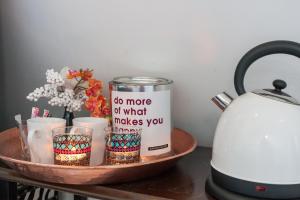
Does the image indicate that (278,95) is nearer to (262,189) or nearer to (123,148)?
(262,189)

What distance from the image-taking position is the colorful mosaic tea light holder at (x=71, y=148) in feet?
2.52

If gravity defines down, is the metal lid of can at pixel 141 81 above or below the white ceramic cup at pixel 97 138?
above

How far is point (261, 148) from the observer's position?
64cm

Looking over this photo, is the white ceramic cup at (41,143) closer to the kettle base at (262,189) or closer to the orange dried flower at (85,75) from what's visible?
the orange dried flower at (85,75)

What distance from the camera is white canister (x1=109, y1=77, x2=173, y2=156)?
83cm

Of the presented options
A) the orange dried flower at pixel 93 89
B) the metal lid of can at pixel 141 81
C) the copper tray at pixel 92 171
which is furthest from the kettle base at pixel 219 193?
the orange dried flower at pixel 93 89

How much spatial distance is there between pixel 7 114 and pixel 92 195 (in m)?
0.71

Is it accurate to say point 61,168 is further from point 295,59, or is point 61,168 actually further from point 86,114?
point 295,59

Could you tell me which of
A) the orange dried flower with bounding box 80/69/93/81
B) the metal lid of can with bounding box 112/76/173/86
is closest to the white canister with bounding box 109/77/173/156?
the metal lid of can with bounding box 112/76/173/86

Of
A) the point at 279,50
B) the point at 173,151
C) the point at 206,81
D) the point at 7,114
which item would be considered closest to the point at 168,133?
the point at 173,151

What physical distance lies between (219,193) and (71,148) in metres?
0.29

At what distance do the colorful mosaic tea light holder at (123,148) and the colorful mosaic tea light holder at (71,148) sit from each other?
1.7 inches

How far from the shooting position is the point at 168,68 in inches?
40.3

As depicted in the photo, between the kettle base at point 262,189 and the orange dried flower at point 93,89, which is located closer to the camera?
the kettle base at point 262,189
